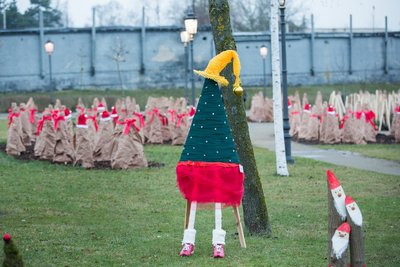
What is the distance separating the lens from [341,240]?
7.15m

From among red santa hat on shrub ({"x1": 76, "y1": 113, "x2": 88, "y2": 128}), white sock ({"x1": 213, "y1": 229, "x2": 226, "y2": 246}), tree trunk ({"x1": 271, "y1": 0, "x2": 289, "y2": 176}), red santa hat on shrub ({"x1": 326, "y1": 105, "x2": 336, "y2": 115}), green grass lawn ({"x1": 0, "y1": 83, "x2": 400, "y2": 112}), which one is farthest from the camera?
green grass lawn ({"x1": 0, "y1": 83, "x2": 400, "y2": 112})

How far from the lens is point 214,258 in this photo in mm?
9812

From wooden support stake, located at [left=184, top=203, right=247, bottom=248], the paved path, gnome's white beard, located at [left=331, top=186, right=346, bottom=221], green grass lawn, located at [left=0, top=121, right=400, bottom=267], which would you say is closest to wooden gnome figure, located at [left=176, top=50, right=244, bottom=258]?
wooden support stake, located at [left=184, top=203, right=247, bottom=248]

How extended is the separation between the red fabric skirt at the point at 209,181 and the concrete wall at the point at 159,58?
50582mm

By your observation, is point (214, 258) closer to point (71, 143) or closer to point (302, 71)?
point (71, 143)

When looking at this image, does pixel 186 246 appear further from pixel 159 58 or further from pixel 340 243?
pixel 159 58

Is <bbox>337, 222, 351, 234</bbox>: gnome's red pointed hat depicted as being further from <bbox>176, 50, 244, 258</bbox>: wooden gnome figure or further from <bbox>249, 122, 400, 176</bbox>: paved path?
<bbox>249, 122, 400, 176</bbox>: paved path

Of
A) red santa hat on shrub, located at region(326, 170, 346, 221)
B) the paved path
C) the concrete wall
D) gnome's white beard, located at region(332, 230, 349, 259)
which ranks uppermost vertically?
the concrete wall

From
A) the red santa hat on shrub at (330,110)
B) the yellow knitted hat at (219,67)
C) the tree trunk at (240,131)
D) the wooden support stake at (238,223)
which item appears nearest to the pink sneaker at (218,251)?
the wooden support stake at (238,223)

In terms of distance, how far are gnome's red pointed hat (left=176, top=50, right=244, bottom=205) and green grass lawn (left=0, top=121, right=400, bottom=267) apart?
0.78m

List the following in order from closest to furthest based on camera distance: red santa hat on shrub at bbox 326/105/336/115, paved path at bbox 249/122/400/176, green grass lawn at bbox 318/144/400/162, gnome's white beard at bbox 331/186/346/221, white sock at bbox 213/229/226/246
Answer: gnome's white beard at bbox 331/186/346/221
white sock at bbox 213/229/226/246
paved path at bbox 249/122/400/176
green grass lawn at bbox 318/144/400/162
red santa hat on shrub at bbox 326/105/336/115

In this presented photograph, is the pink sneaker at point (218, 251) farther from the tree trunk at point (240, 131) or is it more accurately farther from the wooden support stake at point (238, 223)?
the tree trunk at point (240, 131)

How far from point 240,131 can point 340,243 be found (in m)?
4.41

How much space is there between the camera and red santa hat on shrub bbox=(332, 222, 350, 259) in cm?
712
